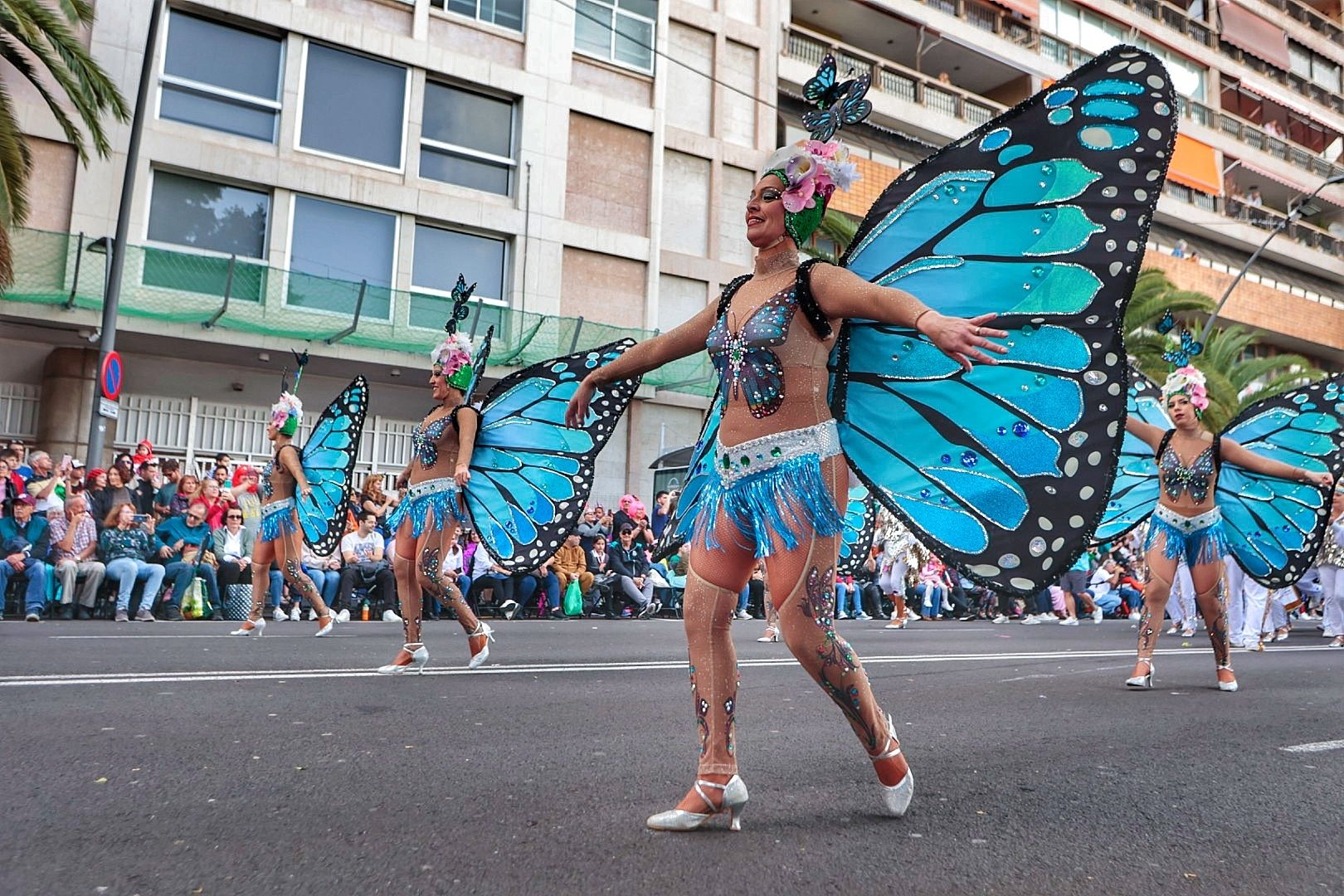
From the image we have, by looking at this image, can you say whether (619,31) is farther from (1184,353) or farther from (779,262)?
(779,262)

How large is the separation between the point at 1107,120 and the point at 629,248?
21.4m

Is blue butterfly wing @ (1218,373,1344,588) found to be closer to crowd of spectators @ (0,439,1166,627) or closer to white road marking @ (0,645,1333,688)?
white road marking @ (0,645,1333,688)

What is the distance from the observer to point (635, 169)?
81.8 ft

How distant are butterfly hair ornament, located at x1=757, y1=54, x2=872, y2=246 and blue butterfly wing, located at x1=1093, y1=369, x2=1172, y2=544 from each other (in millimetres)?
5374

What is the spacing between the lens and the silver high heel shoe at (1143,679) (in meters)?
7.79

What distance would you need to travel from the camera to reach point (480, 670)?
25.7 feet

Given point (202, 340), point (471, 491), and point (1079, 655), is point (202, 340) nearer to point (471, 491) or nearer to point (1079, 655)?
point (471, 491)

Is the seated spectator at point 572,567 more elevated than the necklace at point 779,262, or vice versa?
the necklace at point 779,262

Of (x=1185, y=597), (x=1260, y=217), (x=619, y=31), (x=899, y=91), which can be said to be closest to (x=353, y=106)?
(x=619, y=31)

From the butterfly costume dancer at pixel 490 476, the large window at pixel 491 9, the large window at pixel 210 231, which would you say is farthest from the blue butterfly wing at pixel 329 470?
the large window at pixel 491 9

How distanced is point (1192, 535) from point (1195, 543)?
0.06 m

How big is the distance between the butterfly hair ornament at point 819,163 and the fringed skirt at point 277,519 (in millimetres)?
7858

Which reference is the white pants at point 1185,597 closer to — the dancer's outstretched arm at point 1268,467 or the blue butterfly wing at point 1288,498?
the blue butterfly wing at point 1288,498

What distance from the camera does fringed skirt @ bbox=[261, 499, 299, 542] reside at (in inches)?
410
